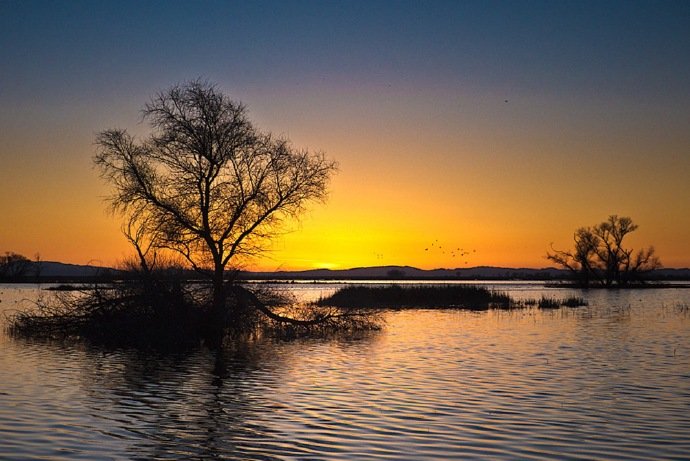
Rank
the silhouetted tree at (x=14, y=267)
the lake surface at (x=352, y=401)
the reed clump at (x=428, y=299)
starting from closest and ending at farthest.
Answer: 1. the lake surface at (x=352, y=401)
2. the reed clump at (x=428, y=299)
3. the silhouetted tree at (x=14, y=267)

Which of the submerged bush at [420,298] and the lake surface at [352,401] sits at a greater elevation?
the submerged bush at [420,298]

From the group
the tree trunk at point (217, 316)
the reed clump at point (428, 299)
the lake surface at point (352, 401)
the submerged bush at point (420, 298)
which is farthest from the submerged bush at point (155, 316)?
the submerged bush at point (420, 298)

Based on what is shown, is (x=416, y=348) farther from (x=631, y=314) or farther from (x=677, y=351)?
(x=631, y=314)

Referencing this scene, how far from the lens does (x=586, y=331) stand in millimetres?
36344

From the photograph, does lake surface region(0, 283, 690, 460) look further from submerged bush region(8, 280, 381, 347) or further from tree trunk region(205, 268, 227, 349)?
submerged bush region(8, 280, 381, 347)

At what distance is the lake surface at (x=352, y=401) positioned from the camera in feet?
40.4

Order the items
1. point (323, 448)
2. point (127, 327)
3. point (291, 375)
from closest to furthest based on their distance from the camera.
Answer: point (323, 448) → point (291, 375) → point (127, 327)

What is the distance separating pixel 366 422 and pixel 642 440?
16.4 feet

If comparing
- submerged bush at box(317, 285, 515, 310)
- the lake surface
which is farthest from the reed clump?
the lake surface

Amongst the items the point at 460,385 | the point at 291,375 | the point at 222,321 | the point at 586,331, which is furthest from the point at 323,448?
the point at 586,331

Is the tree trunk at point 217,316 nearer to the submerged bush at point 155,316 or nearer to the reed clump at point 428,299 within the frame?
the submerged bush at point 155,316

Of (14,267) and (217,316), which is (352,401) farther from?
(14,267)

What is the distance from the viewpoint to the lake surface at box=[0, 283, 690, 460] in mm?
12312

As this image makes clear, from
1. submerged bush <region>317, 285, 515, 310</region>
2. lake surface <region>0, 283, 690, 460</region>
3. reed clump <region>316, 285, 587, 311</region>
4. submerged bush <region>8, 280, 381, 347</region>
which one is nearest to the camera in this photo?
lake surface <region>0, 283, 690, 460</region>
